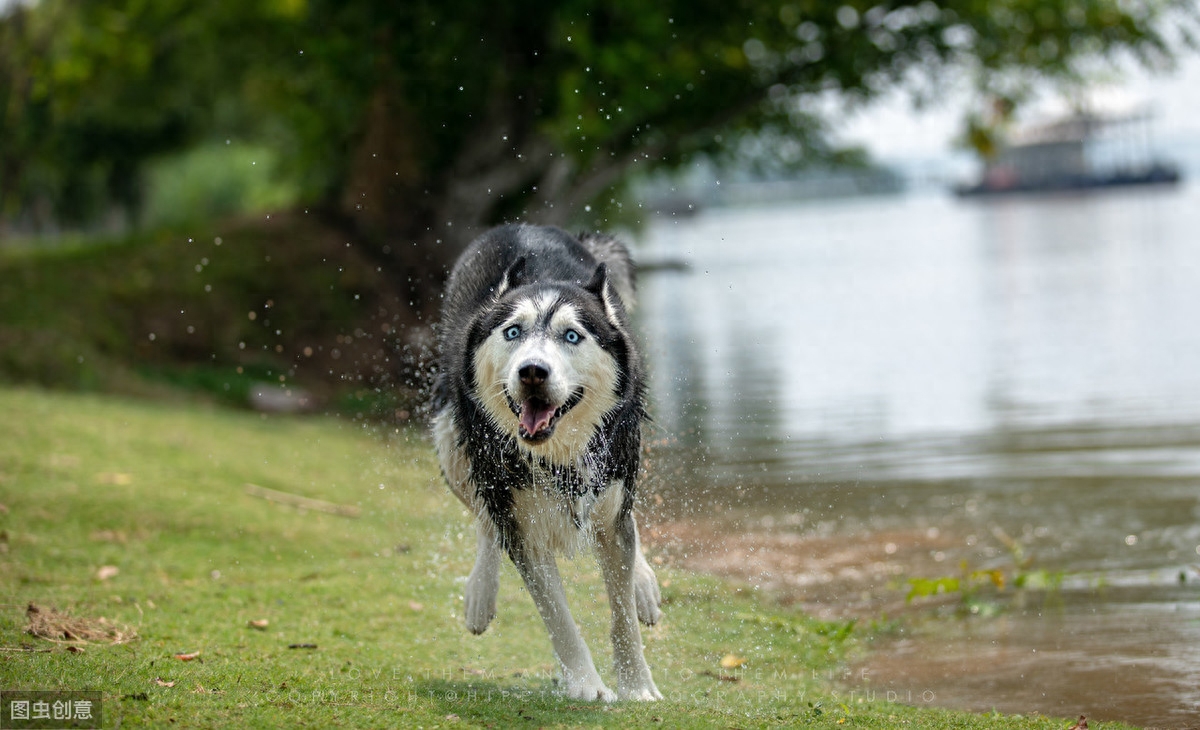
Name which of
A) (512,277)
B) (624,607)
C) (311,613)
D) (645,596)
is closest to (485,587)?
(624,607)

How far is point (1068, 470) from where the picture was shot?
10086mm

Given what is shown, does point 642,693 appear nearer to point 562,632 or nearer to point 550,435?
point 562,632

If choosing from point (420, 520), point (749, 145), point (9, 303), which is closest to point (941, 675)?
point (420, 520)

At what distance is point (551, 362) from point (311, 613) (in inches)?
102

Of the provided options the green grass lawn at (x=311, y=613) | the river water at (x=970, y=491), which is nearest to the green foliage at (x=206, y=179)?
the river water at (x=970, y=491)

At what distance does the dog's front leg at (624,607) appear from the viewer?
5.85 m

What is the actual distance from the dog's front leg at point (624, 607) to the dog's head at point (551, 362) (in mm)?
573

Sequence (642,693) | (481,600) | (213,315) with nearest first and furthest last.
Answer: (642,693) < (481,600) < (213,315)

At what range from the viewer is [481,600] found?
235 inches

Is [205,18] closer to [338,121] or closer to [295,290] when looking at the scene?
[338,121]

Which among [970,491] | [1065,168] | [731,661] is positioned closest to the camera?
[731,661]

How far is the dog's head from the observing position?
504 centimetres

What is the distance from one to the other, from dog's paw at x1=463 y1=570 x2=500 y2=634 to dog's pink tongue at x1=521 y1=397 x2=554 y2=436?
3.83 ft

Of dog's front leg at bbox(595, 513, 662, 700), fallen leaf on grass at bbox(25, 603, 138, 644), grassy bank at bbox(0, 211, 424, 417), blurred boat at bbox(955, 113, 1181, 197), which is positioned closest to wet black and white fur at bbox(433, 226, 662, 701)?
dog's front leg at bbox(595, 513, 662, 700)
